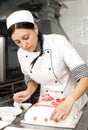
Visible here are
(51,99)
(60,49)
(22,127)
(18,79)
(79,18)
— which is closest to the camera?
(22,127)

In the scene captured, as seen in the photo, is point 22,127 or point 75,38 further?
point 75,38

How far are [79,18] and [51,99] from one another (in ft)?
11.7

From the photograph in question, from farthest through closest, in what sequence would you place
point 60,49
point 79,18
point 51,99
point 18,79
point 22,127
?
point 79,18 → point 18,79 → point 60,49 → point 51,99 → point 22,127

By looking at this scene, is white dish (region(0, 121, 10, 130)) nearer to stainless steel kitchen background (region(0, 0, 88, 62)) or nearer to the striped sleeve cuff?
the striped sleeve cuff

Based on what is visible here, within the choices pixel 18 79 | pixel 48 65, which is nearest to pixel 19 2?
pixel 18 79

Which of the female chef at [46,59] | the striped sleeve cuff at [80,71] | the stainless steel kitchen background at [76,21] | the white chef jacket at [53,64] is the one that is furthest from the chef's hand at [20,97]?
the stainless steel kitchen background at [76,21]

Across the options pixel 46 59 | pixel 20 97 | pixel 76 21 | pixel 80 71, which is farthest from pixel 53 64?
pixel 76 21

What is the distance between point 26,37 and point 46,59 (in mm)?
220

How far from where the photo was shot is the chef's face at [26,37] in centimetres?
115

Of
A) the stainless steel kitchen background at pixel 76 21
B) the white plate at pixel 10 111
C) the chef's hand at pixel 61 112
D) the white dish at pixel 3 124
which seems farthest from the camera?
the stainless steel kitchen background at pixel 76 21

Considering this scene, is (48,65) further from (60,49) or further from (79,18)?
(79,18)

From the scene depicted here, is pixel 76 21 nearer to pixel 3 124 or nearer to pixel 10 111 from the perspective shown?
pixel 10 111

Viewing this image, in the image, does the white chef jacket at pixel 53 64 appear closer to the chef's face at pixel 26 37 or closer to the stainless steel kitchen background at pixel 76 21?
the chef's face at pixel 26 37

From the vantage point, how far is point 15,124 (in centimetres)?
111
